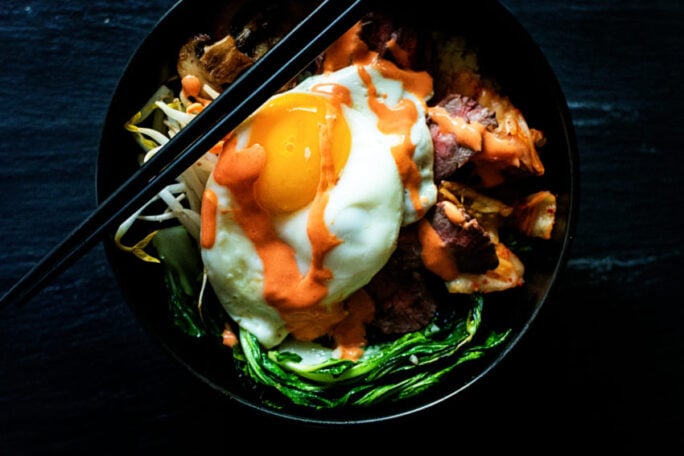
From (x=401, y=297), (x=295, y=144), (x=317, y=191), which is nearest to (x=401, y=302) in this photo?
(x=401, y=297)

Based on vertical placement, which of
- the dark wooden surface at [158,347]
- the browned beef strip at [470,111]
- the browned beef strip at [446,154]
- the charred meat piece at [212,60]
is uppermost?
the charred meat piece at [212,60]

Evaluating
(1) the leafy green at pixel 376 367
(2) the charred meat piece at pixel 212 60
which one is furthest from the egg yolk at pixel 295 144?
(1) the leafy green at pixel 376 367

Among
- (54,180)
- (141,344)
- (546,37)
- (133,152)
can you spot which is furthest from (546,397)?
(54,180)

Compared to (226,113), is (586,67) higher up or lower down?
lower down

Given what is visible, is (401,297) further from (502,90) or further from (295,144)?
(502,90)

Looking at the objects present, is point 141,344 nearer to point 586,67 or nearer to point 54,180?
point 54,180

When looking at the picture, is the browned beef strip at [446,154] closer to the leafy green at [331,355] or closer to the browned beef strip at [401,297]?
the browned beef strip at [401,297]
